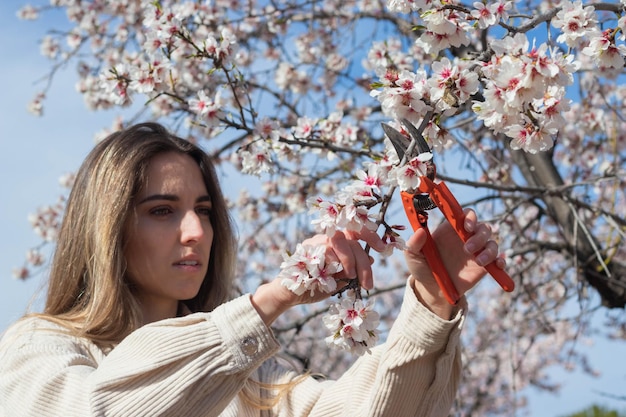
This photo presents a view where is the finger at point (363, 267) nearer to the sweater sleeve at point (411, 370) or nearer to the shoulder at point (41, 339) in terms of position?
the sweater sleeve at point (411, 370)

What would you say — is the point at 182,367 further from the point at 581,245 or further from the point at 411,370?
the point at 581,245

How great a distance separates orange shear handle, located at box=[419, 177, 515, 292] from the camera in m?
1.03

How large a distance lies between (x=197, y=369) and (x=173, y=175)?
2.21ft

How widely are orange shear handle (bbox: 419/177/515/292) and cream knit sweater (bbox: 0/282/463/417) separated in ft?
0.63

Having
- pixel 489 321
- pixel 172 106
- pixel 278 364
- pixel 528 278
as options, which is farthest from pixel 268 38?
pixel 489 321

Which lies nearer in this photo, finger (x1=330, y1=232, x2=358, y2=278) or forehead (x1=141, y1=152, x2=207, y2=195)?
finger (x1=330, y1=232, x2=358, y2=278)

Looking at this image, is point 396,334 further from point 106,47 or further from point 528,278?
point 106,47

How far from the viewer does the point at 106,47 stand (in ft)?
13.3

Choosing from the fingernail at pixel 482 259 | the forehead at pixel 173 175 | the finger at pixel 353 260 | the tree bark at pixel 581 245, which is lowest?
the tree bark at pixel 581 245

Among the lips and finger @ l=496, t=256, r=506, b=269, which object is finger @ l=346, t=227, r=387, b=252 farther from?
the lips

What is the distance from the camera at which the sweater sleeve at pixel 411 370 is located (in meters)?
1.24

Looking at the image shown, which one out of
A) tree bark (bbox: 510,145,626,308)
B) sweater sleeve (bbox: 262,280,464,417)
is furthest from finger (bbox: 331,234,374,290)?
tree bark (bbox: 510,145,626,308)

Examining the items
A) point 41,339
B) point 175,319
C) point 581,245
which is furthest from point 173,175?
point 581,245

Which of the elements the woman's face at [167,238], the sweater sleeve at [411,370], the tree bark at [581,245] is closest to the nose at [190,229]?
the woman's face at [167,238]
